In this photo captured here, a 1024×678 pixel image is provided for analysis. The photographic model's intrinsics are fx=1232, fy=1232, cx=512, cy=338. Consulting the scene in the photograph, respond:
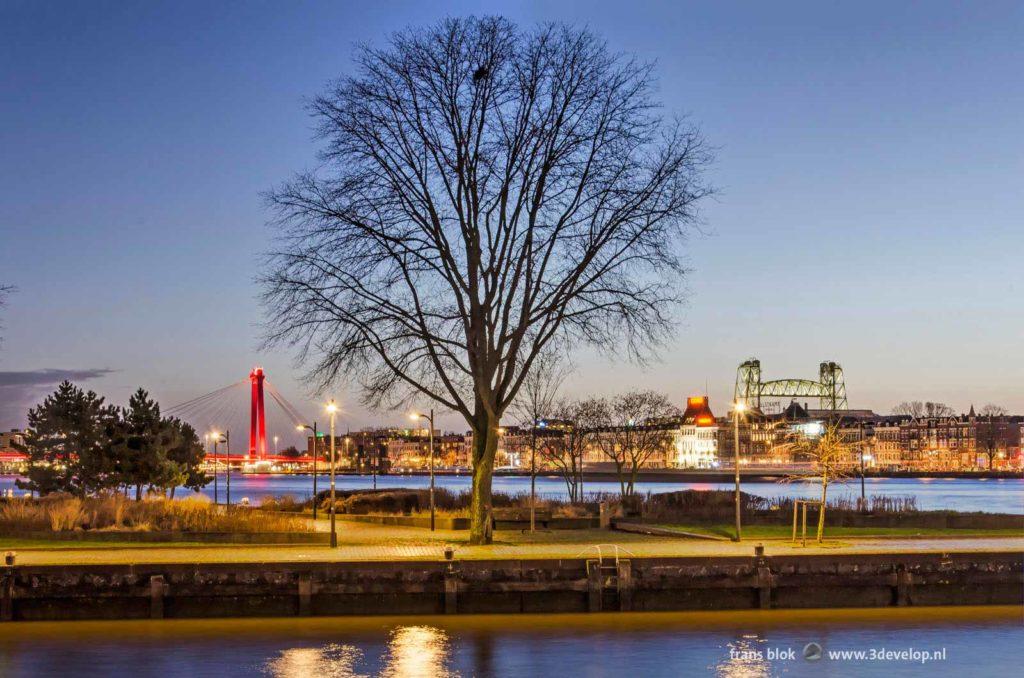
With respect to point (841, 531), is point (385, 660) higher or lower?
lower

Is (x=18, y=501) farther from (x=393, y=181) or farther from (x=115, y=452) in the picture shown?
(x=393, y=181)

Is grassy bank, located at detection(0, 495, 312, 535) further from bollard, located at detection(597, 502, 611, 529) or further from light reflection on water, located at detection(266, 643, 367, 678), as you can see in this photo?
light reflection on water, located at detection(266, 643, 367, 678)

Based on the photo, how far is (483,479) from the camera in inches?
1537

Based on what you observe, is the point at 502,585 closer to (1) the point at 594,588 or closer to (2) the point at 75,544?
(1) the point at 594,588

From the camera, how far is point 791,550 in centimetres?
3494

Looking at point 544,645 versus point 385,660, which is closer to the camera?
point 385,660

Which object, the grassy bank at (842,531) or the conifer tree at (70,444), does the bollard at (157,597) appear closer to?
the grassy bank at (842,531)

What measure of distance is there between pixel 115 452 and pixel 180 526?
1683 cm

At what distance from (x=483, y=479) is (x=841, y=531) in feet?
46.1

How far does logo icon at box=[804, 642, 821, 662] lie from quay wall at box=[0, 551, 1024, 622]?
374cm

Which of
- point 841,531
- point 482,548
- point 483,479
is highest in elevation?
point 483,479

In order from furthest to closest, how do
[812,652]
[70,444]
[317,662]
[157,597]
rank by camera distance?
1. [70,444]
2. [157,597]
3. [812,652]
4. [317,662]

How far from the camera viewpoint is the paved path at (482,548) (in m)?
33.6

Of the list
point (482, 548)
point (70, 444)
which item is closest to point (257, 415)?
point (70, 444)
